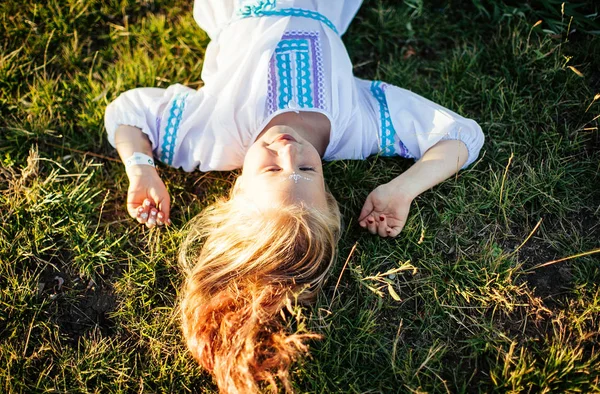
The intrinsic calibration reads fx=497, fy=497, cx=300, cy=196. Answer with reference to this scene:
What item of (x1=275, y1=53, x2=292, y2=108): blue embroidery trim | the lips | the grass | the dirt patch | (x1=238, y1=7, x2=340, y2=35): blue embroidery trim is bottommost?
the dirt patch

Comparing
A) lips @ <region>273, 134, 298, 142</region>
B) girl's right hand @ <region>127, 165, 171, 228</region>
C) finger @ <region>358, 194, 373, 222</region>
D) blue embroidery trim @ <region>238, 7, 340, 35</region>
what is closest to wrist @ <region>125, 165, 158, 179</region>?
girl's right hand @ <region>127, 165, 171, 228</region>

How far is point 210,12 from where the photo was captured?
3.34 meters

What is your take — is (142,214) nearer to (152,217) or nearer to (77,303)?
(152,217)

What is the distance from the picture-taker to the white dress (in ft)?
9.90

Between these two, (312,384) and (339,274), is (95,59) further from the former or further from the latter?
(312,384)

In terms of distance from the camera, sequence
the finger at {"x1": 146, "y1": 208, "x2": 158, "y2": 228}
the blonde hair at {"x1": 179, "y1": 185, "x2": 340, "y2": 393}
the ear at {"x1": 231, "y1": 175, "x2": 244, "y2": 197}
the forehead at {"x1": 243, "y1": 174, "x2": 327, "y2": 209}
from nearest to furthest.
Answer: the blonde hair at {"x1": 179, "y1": 185, "x2": 340, "y2": 393}
the forehead at {"x1": 243, "y1": 174, "x2": 327, "y2": 209}
the ear at {"x1": 231, "y1": 175, "x2": 244, "y2": 197}
the finger at {"x1": 146, "y1": 208, "x2": 158, "y2": 228}

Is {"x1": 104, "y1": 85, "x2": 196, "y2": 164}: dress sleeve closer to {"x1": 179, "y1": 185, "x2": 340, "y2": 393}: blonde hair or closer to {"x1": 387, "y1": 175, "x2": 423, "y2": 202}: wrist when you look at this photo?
{"x1": 179, "y1": 185, "x2": 340, "y2": 393}: blonde hair

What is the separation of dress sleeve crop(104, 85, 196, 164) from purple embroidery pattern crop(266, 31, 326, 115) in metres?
0.59

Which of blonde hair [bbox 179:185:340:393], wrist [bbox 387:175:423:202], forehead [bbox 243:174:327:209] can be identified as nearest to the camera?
blonde hair [bbox 179:185:340:393]

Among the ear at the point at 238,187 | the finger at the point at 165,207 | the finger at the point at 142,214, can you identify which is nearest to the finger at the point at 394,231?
the ear at the point at 238,187

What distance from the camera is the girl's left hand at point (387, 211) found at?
2.96 metres

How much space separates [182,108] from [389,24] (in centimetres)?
168

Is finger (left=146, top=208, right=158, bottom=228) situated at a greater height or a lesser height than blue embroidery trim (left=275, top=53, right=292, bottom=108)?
lesser

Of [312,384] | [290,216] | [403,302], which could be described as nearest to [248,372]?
[312,384]
